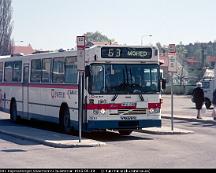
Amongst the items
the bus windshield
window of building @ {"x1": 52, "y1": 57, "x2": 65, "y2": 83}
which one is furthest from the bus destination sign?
window of building @ {"x1": 52, "y1": 57, "x2": 65, "y2": 83}

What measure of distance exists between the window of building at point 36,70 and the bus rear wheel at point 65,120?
116 inches

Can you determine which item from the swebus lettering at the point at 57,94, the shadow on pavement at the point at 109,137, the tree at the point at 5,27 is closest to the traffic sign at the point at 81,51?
the shadow on pavement at the point at 109,137

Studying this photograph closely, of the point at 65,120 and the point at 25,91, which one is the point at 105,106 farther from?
the point at 25,91

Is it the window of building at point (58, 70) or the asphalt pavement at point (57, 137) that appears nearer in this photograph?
the asphalt pavement at point (57, 137)

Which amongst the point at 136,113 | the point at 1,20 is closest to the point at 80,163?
the point at 136,113

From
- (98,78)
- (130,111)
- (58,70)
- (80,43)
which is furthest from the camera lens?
(58,70)

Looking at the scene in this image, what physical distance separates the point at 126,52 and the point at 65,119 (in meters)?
3.40

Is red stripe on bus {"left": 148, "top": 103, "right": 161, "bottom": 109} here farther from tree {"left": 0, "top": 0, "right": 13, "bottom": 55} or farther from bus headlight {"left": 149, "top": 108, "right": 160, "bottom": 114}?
tree {"left": 0, "top": 0, "right": 13, "bottom": 55}

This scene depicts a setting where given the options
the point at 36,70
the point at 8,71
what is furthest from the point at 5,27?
the point at 36,70

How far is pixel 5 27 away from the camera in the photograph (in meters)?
95.1

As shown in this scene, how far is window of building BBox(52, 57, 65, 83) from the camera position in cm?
2097

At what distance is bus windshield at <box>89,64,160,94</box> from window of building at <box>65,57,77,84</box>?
1.40 meters

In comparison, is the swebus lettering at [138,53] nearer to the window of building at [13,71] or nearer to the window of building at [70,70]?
the window of building at [70,70]

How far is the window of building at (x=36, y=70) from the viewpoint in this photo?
925 inches
